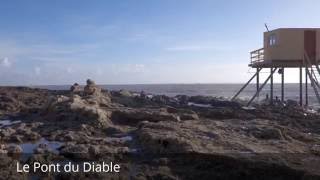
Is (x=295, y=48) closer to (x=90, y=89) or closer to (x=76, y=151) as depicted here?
(x=90, y=89)

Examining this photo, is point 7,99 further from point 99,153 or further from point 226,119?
point 99,153

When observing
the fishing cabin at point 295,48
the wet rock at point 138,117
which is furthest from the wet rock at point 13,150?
the fishing cabin at point 295,48

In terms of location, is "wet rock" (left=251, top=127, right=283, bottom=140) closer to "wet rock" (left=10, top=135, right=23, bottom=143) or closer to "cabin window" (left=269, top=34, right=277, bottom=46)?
"wet rock" (left=10, top=135, right=23, bottom=143)

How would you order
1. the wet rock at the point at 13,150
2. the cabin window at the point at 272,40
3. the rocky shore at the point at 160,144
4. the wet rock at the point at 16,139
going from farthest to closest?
the cabin window at the point at 272,40, the wet rock at the point at 16,139, the wet rock at the point at 13,150, the rocky shore at the point at 160,144

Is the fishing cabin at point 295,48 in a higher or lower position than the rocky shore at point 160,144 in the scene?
higher

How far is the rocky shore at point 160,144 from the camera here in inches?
470

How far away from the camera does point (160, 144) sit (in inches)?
592

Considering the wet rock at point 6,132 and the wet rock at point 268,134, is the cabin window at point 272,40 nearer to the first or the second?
the wet rock at point 268,134

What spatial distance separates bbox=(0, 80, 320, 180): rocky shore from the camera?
1195 centimetres

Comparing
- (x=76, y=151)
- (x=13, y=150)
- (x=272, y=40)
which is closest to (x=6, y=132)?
(x=13, y=150)

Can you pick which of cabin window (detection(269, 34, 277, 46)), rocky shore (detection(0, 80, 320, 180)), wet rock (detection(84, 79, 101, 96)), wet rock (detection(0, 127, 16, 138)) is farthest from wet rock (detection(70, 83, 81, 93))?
wet rock (detection(0, 127, 16, 138))

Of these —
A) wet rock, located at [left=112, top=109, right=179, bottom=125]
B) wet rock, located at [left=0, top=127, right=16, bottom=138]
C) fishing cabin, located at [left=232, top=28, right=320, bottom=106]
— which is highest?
fishing cabin, located at [left=232, top=28, right=320, bottom=106]

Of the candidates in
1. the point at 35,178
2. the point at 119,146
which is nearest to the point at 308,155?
the point at 119,146

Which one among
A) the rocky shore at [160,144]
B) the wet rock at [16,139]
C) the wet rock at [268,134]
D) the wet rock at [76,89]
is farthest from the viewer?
the wet rock at [76,89]
